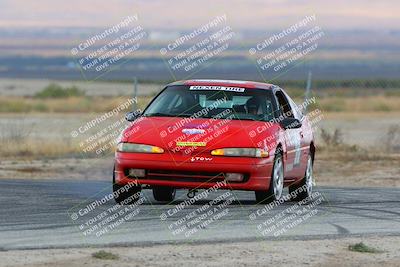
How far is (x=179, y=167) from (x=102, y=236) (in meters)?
2.52

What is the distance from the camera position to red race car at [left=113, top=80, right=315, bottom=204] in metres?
14.0

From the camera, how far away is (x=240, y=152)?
1407cm

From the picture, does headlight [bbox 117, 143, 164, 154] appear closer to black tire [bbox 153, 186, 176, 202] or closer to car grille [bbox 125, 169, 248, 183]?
car grille [bbox 125, 169, 248, 183]

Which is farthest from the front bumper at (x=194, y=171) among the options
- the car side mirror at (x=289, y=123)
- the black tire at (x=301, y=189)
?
the black tire at (x=301, y=189)

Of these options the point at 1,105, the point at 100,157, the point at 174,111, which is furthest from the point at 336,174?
the point at 1,105

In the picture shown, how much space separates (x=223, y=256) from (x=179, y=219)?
2406 millimetres

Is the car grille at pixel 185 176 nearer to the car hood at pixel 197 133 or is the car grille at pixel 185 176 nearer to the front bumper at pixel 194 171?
the front bumper at pixel 194 171

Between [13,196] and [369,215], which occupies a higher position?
[13,196]

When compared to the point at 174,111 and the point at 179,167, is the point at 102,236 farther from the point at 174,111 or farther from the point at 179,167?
the point at 174,111

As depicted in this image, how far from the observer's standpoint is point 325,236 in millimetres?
11938

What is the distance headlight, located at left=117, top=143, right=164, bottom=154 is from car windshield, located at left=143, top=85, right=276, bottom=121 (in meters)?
0.84

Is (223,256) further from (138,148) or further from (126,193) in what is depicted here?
(126,193)

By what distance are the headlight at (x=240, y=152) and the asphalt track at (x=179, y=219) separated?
2.00 ft

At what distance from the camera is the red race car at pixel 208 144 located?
45.9 feet
